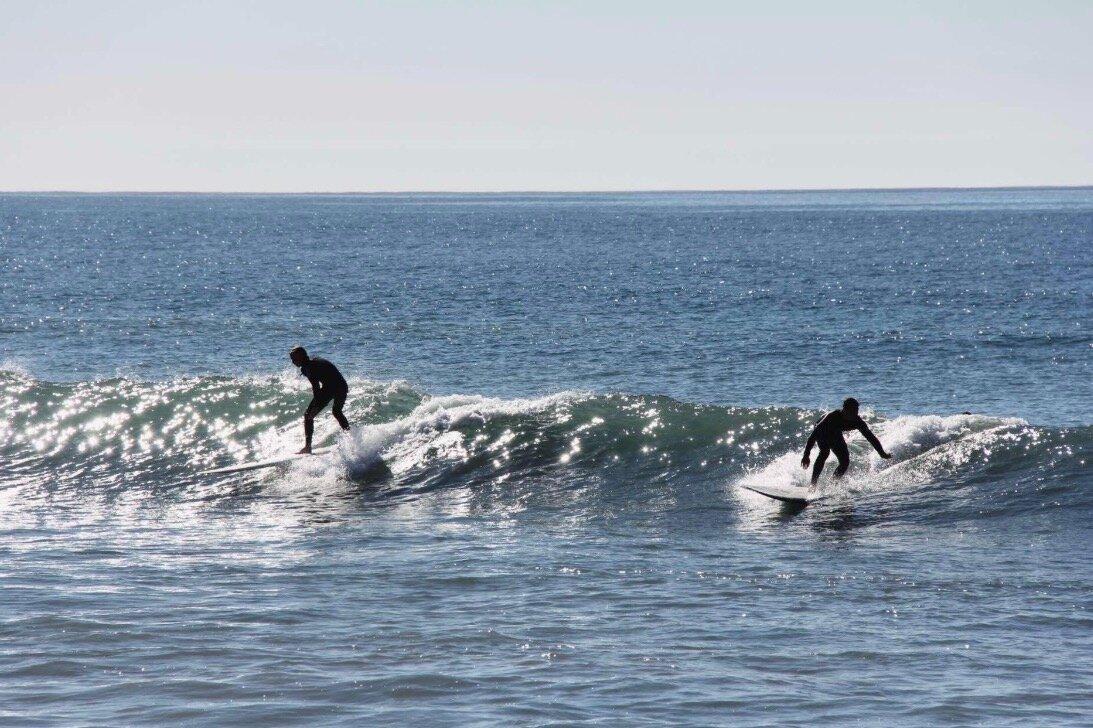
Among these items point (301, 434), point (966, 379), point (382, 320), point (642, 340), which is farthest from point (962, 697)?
point (382, 320)

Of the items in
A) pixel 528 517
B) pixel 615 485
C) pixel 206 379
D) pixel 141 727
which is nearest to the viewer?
pixel 141 727

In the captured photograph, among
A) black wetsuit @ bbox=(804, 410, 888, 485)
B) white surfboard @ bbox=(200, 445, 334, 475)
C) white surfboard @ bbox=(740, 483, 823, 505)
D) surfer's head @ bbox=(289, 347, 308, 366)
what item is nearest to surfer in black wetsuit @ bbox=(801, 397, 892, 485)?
black wetsuit @ bbox=(804, 410, 888, 485)

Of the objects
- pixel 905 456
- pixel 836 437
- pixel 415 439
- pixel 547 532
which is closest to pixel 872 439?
pixel 836 437

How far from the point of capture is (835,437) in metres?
18.2

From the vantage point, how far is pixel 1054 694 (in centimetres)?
966

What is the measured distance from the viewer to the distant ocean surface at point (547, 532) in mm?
9945

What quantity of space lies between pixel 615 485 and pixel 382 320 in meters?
29.4

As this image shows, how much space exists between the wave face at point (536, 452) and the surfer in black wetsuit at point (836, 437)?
0.37m

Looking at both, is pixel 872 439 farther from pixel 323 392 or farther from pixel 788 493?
pixel 323 392

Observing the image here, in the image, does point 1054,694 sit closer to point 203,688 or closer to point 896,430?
point 203,688

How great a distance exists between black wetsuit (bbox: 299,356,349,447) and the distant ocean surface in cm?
61

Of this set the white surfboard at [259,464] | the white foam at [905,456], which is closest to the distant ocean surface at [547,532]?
the white foam at [905,456]

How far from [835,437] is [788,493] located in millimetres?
1197

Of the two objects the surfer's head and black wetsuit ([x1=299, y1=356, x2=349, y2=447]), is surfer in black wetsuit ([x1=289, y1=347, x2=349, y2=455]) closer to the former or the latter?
black wetsuit ([x1=299, y1=356, x2=349, y2=447])
